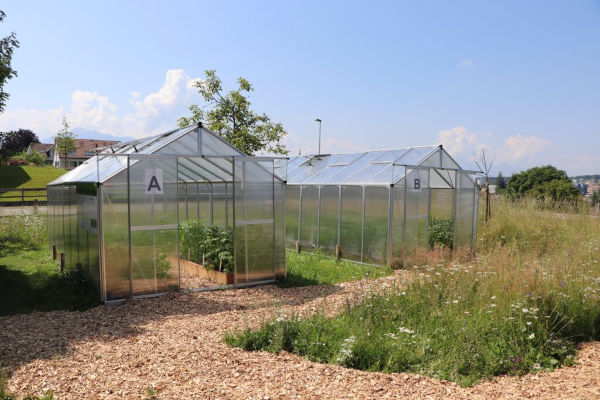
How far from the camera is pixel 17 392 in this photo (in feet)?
14.5

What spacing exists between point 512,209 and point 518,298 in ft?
32.8

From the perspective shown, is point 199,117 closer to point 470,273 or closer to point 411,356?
point 470,273

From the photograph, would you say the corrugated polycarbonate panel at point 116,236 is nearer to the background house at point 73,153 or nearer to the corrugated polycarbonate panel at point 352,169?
the corrugated polycarbonate panel at point 352,169

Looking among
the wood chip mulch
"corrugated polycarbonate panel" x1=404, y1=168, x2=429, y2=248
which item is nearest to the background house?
"corrugated polycarbonate panel" x1=404, y1=168, x2=429, y2=248

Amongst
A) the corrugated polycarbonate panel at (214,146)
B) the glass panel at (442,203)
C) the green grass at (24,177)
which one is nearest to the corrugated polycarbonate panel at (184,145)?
the corrugated polycarbonate panel at (214,146)

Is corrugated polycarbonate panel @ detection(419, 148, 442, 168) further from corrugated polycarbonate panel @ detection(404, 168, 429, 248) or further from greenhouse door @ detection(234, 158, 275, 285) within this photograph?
greenhouse door @ detection(234, 158, 275, 285)

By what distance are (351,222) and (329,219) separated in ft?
3.12

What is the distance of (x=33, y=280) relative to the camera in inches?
397

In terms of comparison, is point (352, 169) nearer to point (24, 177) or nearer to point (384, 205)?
point (384, 205)

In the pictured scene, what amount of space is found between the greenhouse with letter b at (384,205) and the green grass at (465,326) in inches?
174

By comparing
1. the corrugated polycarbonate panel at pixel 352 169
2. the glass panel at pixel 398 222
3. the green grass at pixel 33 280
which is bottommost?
the green grass at pixel 33 280

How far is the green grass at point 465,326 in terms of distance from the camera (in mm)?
5199

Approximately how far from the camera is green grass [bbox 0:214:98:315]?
329 inches

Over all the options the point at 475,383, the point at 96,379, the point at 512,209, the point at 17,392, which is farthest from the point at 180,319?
the point at 512,209
